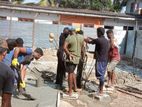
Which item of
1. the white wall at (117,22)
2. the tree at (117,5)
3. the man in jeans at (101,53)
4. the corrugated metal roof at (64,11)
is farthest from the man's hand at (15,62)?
the tree at (117,5)

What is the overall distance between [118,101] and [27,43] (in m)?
17.3

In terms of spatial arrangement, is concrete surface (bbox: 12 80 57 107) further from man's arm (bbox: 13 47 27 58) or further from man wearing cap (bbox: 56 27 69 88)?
man's arm (bbox: 13 47 27 58)

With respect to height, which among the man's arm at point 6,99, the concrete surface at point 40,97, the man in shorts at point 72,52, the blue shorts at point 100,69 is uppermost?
the man's arm at point 6,99

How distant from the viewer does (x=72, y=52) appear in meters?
10.8

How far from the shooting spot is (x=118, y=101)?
11.3 m

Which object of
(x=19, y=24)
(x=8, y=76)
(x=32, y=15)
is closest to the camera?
(x=8, y=76)

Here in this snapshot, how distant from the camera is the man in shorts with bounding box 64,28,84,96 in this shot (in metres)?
10.7

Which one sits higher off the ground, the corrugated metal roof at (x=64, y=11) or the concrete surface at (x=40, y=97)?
the corrugated metal roof at (x=64, y=11)

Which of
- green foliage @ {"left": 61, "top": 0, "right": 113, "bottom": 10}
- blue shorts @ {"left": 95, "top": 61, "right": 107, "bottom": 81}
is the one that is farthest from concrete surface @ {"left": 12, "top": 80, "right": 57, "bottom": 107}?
green foliage @ {"left": 61, "top": 0, "right": 113, "bottom": 10}

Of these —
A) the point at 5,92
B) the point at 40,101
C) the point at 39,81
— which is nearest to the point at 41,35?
the point at 39,81

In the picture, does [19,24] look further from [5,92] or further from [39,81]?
[5,92]

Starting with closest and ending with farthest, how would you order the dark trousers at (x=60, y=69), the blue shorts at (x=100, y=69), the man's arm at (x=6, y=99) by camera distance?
1. the man's arm at (x=6, y=99)
2. the blue shorts at (x=100, y=69)
3. the dark trousers at (x=60, y=69)

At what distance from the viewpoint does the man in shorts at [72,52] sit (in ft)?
35.0

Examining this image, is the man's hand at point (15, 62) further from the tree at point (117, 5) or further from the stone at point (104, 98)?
the tree at point (117, 5)
